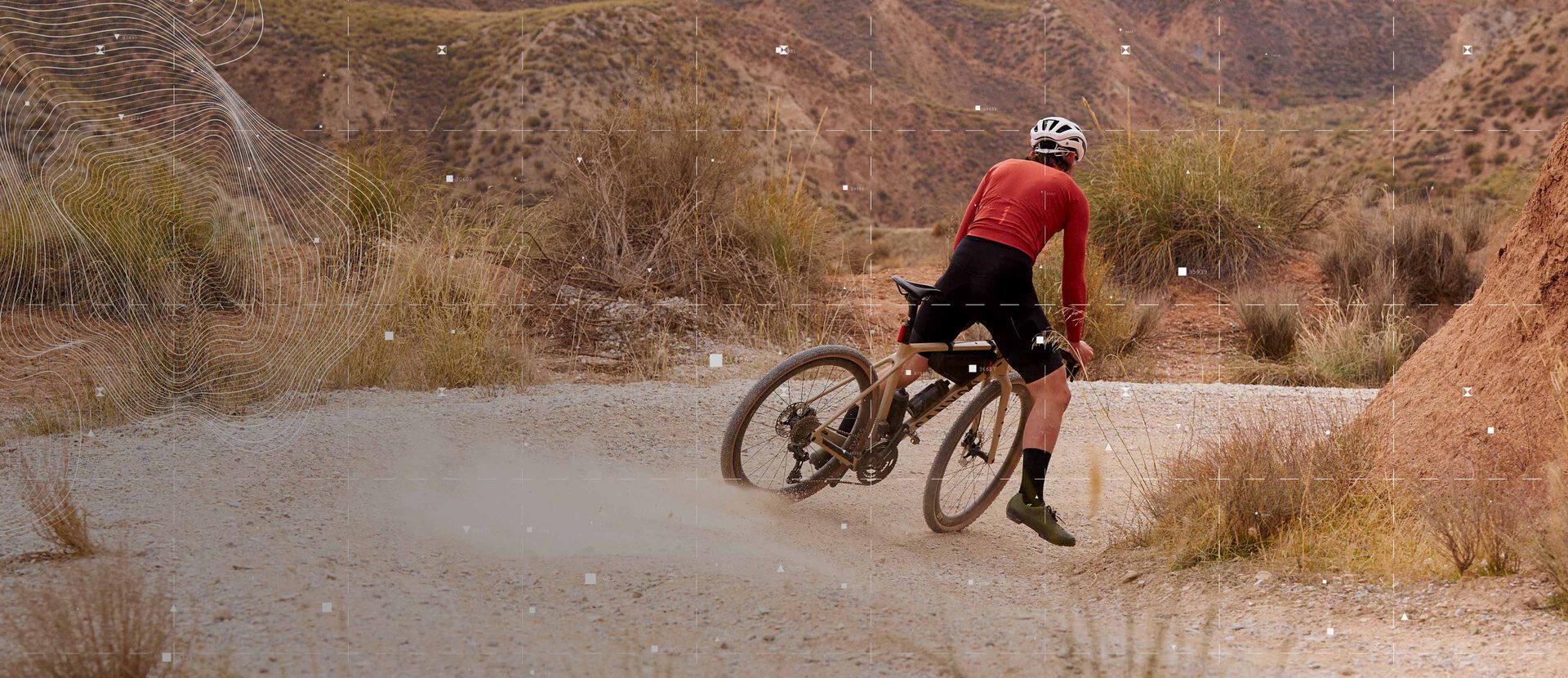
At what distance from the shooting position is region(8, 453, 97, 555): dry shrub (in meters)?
3.93

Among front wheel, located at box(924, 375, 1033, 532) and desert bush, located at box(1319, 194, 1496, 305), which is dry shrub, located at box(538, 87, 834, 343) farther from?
desert bush, located at box(1319, 194, 1496, 305)

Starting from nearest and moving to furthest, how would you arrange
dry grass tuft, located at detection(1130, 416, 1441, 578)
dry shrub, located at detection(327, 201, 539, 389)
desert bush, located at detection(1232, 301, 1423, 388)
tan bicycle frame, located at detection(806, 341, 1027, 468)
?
dry grass tuft, located at detection(1130, 416, 1441, 578) → tan bicycle frame, located at detection(806, 341, 1027, 468) → dry shrub, located at detection(327, 201, 539, 389) → desert bush, located at detection(1232, 301, 1423, 388)

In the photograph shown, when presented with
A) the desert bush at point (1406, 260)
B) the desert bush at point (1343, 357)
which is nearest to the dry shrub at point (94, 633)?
the desert bush at point (1343, 357)

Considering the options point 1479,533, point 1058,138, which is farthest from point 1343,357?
point 1058,138

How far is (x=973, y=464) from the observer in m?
4.87

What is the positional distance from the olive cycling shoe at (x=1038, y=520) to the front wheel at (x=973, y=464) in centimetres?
37

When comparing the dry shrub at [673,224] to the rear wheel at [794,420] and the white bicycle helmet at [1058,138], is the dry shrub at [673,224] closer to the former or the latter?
the rear wheel at [794,420]

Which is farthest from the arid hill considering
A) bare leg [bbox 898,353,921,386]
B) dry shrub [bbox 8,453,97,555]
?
dry shrub [bbox 8,453,97,555]

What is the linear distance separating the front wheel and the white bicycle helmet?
913mm

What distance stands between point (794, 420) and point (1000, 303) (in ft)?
3.07

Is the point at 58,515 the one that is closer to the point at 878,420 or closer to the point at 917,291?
the point at 878,420

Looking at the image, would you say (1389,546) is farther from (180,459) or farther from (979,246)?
(180,459)

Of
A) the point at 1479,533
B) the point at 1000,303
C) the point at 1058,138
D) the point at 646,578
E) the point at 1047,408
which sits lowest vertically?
the point at 646,578

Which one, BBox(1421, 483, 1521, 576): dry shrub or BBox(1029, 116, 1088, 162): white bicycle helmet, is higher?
BBox(1029, 116, 1088, 162): white bicycle helmet
